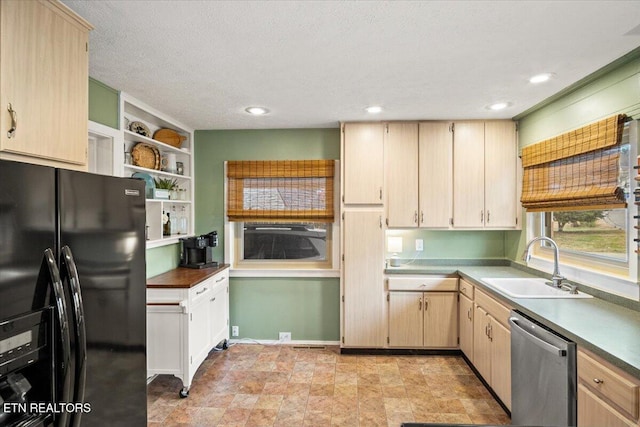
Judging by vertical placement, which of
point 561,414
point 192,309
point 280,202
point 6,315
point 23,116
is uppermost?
point 23,116

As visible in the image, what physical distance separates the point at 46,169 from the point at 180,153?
280cm

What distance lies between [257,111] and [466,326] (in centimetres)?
283

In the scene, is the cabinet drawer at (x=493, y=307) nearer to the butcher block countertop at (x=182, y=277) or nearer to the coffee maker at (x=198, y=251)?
the butcher block countertop at (x=182, y=277)

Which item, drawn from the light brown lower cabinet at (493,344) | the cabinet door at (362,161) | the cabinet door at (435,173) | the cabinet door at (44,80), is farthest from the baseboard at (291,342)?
the cabinet door at (44,80)

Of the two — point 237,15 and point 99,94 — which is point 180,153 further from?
point 237,15

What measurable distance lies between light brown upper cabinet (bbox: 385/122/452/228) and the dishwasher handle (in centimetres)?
140

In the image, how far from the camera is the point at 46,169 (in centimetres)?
108

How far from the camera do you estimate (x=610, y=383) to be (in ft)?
4.80

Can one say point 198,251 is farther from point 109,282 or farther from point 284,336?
point 109,282

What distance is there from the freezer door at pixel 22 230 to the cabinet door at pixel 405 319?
302cm

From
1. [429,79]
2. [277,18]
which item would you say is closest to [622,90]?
[429,79]

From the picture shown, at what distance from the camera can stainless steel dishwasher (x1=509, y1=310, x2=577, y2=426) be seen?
173cm

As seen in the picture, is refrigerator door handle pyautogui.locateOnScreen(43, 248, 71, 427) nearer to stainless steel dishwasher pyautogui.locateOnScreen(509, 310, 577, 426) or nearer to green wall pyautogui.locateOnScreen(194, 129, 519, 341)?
stainless steel dishwasher pyautogui.locateOnScreen(509, 310, 577, 426)

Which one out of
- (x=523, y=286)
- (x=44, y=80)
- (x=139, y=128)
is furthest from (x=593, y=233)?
(x=139, y=128)
